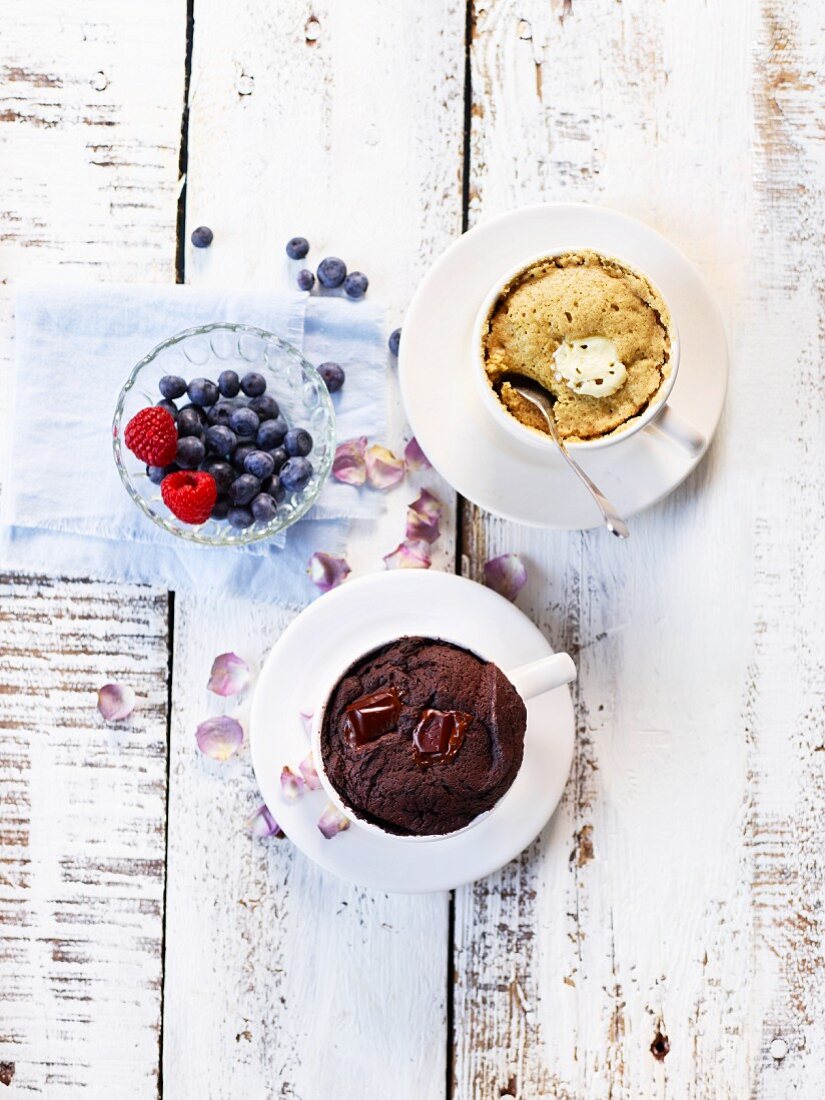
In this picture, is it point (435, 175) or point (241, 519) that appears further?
point (435, 175)

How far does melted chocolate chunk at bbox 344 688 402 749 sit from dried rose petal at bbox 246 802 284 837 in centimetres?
30

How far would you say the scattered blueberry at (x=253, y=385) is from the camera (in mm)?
1413

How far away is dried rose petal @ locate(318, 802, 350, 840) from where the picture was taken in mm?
1360

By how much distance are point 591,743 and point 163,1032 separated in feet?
2.37

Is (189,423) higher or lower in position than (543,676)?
higher

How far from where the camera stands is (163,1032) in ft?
4.91

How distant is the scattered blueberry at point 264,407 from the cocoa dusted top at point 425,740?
372 millimetres

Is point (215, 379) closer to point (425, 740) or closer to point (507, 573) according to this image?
point (507, 573)

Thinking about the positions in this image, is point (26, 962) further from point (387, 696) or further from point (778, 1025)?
point (778, 1025)

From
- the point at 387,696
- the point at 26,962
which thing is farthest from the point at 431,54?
the point at 26,962

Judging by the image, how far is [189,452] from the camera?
1355mm

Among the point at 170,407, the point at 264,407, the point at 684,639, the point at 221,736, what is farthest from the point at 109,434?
the point at 684,639

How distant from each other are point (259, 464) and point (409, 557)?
25 centimetres

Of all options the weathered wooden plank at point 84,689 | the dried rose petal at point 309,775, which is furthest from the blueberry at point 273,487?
the dried rose petal at point 309,775
